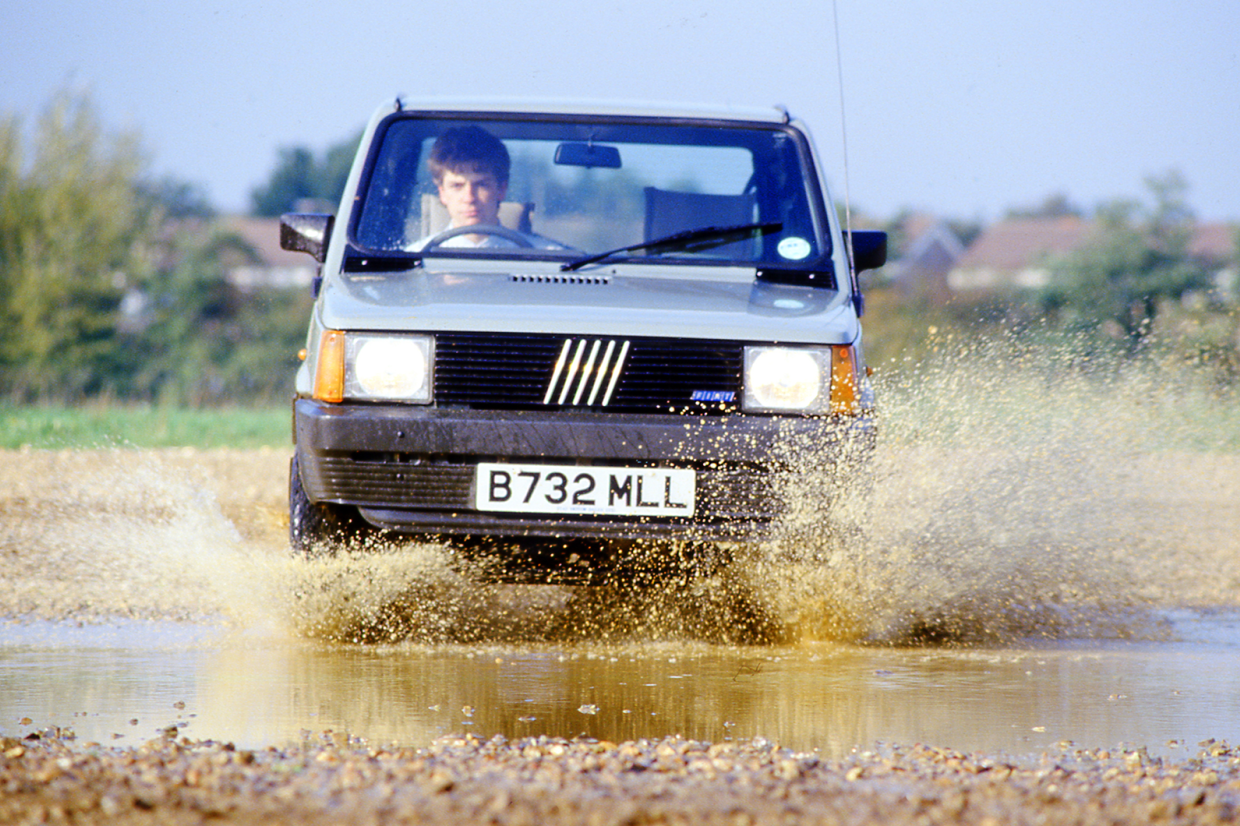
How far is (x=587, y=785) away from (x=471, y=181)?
306 centimetres

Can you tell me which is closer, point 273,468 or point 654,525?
point 654,525

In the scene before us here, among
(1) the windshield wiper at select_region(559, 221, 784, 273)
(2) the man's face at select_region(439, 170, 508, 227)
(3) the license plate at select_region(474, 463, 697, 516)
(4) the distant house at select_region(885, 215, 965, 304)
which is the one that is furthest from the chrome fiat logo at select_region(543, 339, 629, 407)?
(4) the distant house at select_region(885, 215, 965, 304)

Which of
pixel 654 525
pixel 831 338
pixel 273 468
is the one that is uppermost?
pixel 831 338

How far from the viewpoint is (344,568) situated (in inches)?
179

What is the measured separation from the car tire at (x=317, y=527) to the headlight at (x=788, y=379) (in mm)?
1386

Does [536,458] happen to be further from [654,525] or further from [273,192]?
[273,192]

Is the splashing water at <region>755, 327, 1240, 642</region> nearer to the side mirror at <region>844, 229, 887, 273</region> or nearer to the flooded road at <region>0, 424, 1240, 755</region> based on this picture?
the flooded road at <region>0, 424, 1240, 755</region>

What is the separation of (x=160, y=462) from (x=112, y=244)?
75.6 ft

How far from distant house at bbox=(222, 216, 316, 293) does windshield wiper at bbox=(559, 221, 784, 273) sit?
38.7ft

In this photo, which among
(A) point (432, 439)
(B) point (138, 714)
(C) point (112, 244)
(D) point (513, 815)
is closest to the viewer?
(D) point (513, 815)

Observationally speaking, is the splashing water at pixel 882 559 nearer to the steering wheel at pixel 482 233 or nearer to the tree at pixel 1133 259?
the steering wheel at pixel 482 233

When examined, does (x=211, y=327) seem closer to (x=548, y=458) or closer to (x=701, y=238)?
(x=701, y=238)

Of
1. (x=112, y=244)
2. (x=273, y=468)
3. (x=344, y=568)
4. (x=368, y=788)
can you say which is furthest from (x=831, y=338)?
(x=112, y=244)

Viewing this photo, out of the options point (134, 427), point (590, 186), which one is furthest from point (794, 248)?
point (134, 427)
